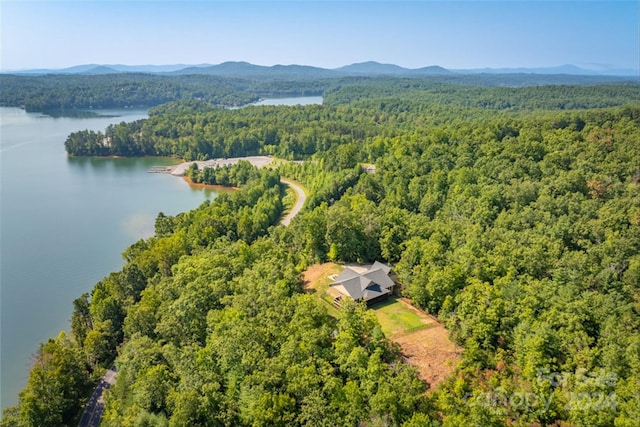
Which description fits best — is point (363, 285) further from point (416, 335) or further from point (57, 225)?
point (57, 225)

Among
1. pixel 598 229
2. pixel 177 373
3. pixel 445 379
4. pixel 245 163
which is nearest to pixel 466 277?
pixel 445 379

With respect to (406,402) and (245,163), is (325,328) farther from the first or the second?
(245,163)

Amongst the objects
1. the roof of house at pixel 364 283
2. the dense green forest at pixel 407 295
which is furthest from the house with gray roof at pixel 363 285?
the dense green forest at pixel 407 295

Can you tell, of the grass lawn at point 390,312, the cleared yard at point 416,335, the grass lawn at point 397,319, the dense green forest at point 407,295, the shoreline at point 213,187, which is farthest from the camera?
the shoreline at point 213,187

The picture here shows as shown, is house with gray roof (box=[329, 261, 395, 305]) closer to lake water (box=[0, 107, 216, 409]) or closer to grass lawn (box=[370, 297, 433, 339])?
grass lawn (box=[370, 297, 433, 339])

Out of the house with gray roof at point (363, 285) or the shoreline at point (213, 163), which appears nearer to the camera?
the house with gray roof at point (363, 285)
